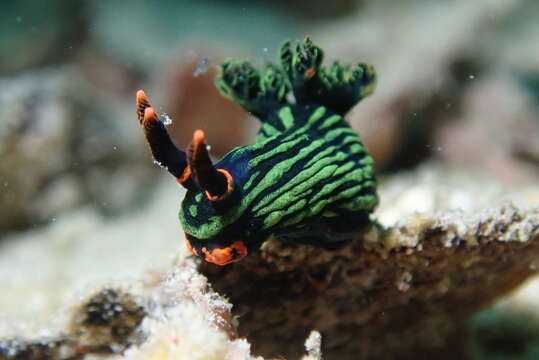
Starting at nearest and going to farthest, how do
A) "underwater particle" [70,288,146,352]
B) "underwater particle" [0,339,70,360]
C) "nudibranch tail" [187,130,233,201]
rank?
"nudibranch tail" [187,130,233,201] < "underwater particle" [70,288,146,352] < "underwater particle" [0,339,70,360]

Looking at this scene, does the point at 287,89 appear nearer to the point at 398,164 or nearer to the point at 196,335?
the point at 196,335

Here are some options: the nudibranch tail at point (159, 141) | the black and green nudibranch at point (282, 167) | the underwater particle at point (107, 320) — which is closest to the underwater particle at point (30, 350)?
the underwater particle at point (107, 320)

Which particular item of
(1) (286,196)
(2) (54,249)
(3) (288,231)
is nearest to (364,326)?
(3) (288,231)

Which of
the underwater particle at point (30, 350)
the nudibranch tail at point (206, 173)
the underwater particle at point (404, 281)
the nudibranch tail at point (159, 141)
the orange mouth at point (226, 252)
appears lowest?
the orange mouth at point (226, 252)

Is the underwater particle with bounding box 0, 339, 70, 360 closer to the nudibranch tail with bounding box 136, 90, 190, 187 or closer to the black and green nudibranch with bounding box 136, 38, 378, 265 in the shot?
the black and green nudibranch with bounding box 136, 38, 378, 265

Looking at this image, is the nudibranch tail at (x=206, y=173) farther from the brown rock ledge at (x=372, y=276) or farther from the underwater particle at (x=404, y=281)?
the underwater particle at (x=404, y=281)

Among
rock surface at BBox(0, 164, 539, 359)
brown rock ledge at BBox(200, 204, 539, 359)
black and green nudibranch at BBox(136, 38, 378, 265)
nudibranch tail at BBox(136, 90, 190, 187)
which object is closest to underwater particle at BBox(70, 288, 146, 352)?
rock surface at BBox(0, 164, 539, 359)
